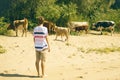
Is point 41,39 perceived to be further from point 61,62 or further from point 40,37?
point 61,62

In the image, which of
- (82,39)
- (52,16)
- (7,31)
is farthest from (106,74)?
(52,16)

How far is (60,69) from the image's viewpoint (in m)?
14.1

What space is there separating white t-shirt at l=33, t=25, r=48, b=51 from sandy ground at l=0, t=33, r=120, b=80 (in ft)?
3.51

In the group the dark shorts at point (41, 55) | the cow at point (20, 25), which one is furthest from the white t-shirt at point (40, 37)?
the cow at point (20, 25)

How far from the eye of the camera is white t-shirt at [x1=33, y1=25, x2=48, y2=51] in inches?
484

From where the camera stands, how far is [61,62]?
50.9 ft

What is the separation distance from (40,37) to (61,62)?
11.1 ft

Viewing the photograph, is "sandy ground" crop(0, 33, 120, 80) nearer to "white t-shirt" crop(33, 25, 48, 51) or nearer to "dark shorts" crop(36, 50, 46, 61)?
"dark shorts" crop(36, 50, 46, 61)

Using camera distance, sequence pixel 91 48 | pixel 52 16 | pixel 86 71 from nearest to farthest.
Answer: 1. pixel 86 71
2. pixel 91 48
3. pixel 52 16

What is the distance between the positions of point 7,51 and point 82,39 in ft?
20.9

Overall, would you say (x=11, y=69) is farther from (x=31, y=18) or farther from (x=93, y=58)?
(x=31, y=18)

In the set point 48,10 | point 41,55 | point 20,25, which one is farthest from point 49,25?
point 41,55

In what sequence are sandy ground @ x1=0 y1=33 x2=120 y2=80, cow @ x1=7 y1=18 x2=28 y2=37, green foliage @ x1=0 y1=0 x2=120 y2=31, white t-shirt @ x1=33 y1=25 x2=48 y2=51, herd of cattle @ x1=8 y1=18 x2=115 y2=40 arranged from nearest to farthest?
white t-shirt @ x1=33 y1=25 x2=48 y2=51 → sandy ground @ x1=0 y1=33 x2=120 y2=80 → herd of cattle @ x1=8 y1=18 x2=115 y2=40 → cow @ x1=7 y1=18 x2=28 y2=37 → green foliage @ x1=0 y1=0 x2=120 y2=31

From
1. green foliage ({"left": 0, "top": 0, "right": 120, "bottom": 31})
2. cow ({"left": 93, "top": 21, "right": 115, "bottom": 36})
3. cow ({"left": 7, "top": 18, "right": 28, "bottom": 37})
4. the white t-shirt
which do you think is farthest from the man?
cow ({"left": 93, "top": 21, "right": 115, "bottom": 36})
